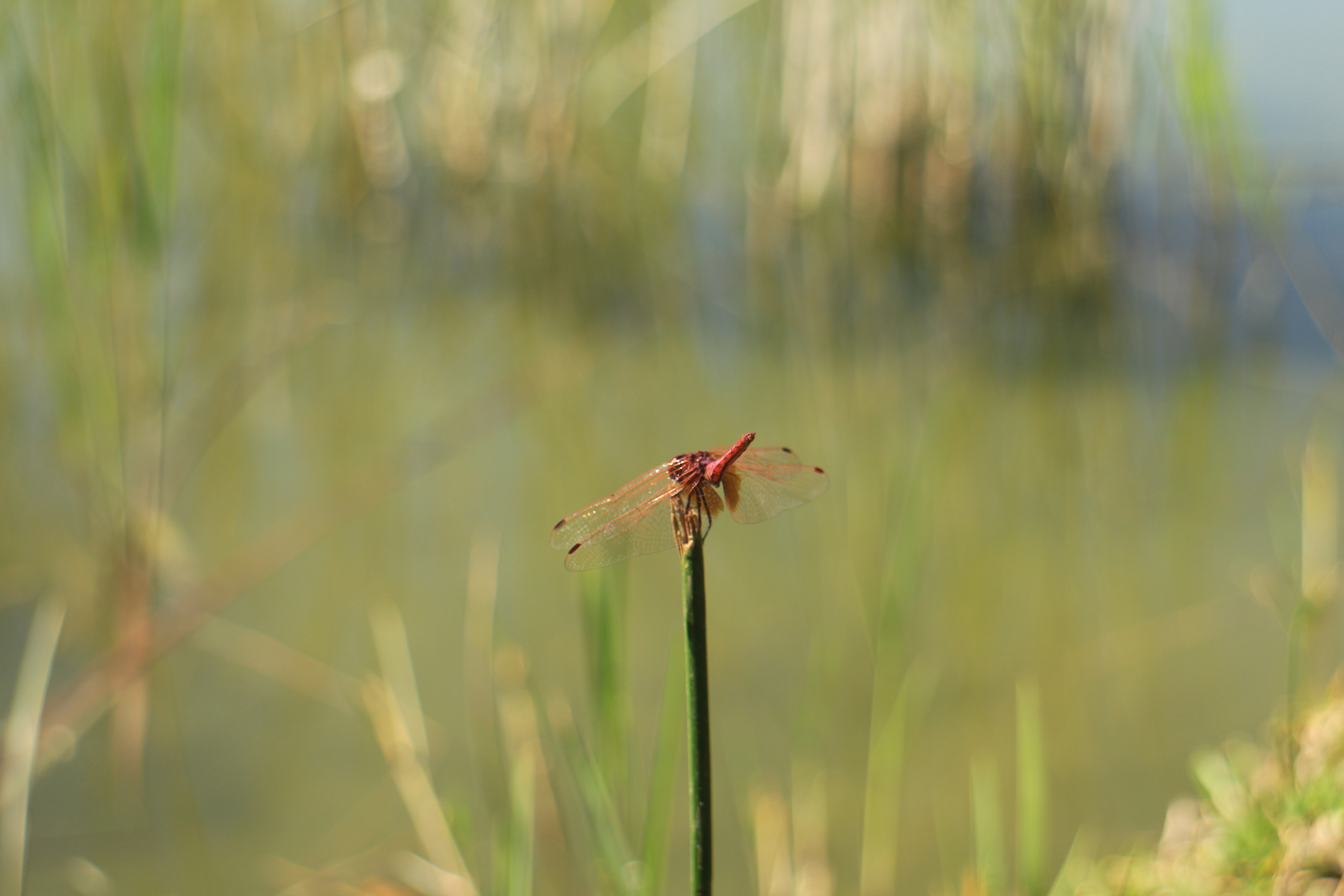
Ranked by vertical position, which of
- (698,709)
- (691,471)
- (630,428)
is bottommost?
(698,709)

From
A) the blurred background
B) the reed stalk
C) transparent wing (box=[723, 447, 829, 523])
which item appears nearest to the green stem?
the reed stalk

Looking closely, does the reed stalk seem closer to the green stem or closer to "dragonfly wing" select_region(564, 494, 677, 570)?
the green stem

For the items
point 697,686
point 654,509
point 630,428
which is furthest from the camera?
point 630,428

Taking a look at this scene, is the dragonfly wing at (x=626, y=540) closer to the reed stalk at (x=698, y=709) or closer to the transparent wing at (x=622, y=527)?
the transparent wing at (x=622, y=527)

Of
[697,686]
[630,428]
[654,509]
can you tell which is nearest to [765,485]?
[654,509]

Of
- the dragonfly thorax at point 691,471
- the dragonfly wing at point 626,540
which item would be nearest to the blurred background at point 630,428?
the dragonfly wing at point 626,540

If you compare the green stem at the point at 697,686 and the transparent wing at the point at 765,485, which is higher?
the transparent wing at the point at 765,485

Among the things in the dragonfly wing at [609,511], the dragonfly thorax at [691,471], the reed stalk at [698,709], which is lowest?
the reed stalk at [698,709]

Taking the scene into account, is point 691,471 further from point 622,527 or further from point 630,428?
point 630,428
